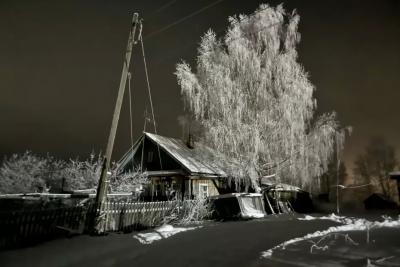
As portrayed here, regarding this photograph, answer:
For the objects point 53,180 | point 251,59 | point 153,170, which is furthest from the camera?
point 53,180

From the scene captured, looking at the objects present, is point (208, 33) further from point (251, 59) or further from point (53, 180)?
point (53, 180)

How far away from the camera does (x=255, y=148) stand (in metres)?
19.3

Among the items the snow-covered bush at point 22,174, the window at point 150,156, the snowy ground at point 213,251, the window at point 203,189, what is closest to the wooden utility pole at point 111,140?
the snowy ground at point 213,251

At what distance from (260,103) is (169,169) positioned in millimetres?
10669

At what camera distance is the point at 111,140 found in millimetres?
11727

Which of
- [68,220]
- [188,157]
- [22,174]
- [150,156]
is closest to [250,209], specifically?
[68,220]

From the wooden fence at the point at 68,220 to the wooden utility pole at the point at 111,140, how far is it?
0.22 metres

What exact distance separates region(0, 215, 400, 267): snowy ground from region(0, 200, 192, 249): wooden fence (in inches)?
24.9

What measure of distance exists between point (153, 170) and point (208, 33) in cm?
1313

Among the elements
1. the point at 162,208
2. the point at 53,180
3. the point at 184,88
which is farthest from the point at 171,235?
the point at 53,180

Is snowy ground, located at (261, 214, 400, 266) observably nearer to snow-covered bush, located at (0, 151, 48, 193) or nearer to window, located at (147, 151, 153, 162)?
window, located at (147, 151, 153, 162)

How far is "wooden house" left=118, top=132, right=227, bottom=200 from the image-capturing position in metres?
26.0

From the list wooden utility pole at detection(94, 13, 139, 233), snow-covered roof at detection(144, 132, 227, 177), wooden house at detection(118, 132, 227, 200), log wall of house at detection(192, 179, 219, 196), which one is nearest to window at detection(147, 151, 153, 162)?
wooden house at detection(118, 132, 227, 200)

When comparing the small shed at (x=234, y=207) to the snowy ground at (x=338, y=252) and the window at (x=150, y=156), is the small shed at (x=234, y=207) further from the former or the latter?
the window at (x=150, y=156)
